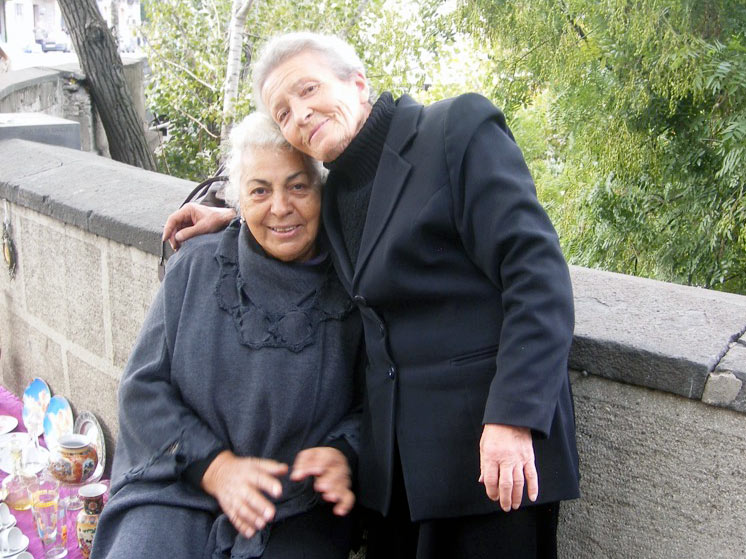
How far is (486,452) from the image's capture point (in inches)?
59.3

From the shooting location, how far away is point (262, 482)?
1.90 meters

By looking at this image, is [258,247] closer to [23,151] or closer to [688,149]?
[23,151]

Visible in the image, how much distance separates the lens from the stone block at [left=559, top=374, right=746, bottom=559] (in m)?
1.64

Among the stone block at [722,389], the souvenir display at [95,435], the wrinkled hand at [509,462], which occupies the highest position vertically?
the stone block at [722,389]

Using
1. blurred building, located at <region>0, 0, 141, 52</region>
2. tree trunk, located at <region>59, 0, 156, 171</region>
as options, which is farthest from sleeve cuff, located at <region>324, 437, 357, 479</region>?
blurred building, located at <region>0, 0, 141, 52</region>

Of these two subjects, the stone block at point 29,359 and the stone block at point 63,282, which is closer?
the stone block at point 63,282

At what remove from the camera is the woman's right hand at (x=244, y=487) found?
1.88 m

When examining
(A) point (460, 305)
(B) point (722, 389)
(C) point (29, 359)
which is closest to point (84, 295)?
(C) point (29, 359)

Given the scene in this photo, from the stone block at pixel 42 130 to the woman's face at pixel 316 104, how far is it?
11.1 feet

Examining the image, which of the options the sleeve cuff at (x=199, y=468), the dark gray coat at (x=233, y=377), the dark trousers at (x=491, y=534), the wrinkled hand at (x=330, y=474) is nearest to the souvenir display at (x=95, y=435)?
the dark gray coat at (x=233, y=377)

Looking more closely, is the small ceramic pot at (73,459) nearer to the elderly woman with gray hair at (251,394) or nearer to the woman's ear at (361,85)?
the elderly woman with gray hair at (251,394)

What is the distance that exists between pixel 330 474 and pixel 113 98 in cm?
501

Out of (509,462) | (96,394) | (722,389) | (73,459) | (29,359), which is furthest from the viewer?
(29,359)

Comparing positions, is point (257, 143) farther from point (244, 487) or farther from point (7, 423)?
point (7, 423)
